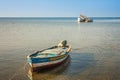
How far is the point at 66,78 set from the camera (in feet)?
50.1

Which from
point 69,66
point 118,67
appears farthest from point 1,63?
point 118,67

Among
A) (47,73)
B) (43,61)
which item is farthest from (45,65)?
(47,73)

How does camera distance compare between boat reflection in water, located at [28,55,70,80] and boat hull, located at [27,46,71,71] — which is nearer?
boat reflection in water, located at [28,55,70,80]

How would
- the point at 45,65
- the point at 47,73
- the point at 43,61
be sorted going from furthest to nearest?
1. the point at 45,65
2. the point at 47,73
3. the point at 43,61

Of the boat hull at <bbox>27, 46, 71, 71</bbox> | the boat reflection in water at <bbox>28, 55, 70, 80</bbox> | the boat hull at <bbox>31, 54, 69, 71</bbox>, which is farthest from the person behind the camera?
the boat hull at <bbox>31, 54, 69, 71</bbox>

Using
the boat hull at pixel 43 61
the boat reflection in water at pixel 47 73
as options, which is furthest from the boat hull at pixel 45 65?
the boat reflection in water at pixel 47 73

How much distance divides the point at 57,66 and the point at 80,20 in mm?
91946

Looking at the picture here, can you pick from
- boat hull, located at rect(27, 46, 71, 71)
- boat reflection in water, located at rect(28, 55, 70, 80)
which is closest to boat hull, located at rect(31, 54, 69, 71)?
boat hull, located at rect(27, 46, 71, 71)

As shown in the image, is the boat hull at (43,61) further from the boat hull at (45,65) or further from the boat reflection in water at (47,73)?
the boat reflection in water at (47,73)

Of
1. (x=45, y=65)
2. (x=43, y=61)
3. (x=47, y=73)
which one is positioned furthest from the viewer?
(x=45, y=65)

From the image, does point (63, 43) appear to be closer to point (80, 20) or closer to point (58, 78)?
point (58, 78)

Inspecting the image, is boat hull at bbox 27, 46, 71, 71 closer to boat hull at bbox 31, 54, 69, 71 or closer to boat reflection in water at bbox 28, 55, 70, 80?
boat hull at bbox 31, 54, 69, 71

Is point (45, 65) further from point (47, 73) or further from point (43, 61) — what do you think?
point (47, 73)

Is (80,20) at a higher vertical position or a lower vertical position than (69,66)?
lower
